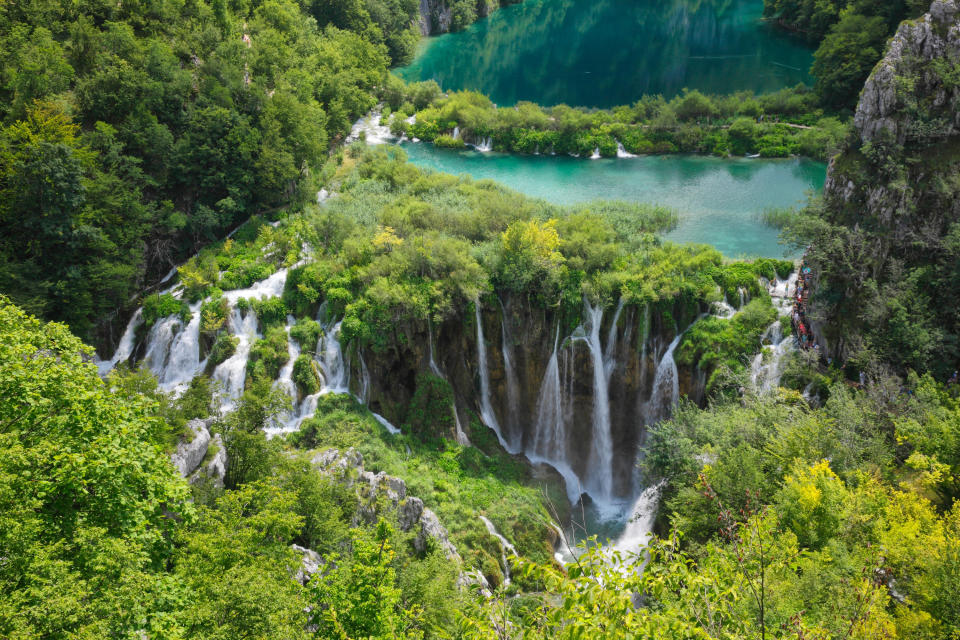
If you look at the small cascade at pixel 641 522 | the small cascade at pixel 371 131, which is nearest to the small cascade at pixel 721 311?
the small cascade at pixel 641 522

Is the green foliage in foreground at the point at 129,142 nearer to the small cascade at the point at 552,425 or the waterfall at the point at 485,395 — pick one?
the waterfall at the point at 485,395

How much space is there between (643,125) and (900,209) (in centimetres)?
3353

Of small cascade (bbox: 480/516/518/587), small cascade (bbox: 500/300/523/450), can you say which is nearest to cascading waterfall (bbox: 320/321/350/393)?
small cascade (bbox: 500/300/523/450)

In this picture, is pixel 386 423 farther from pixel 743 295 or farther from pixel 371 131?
pixel 371 131

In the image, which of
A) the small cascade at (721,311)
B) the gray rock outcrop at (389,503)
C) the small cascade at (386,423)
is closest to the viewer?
the gray rock outcrop at (389,503)

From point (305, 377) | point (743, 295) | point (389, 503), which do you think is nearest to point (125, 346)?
point (305, 377)

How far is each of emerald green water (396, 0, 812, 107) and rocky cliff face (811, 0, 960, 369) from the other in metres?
40.4

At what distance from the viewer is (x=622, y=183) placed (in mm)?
47125

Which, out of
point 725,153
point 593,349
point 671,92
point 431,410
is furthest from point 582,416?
point 671,92

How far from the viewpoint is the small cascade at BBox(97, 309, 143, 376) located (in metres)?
30.0

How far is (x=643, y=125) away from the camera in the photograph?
56.3 m

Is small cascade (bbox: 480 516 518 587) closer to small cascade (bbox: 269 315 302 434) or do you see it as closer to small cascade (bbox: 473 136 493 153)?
small cascade (bbox: 269 315 302 434)

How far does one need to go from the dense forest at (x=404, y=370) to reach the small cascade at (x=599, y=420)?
0.21 meters

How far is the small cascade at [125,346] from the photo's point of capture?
30.0 m
